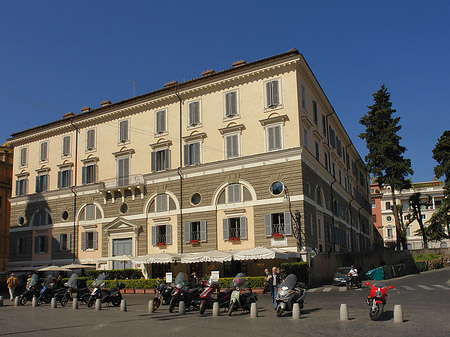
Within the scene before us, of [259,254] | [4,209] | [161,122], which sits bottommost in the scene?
[259,254]

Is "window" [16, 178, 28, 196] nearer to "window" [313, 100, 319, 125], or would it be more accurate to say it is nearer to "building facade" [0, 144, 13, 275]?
"building facade" [0, 144, 13, 275]

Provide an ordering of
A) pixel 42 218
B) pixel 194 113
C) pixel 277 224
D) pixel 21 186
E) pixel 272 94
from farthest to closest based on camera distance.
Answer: pixel 21 186, pixel 42 218, pixel 194 113, pixel 272 94, pixel 277 224

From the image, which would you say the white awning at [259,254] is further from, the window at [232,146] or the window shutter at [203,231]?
the window at [232,146]

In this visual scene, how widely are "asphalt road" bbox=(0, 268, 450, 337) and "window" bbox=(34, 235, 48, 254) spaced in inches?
871

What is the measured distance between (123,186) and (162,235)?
17.7 ft

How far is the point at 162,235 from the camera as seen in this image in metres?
35.0

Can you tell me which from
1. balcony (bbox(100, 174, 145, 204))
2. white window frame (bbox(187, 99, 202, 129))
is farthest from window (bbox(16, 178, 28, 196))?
white window frame (bbox(187, 99, 202, 129))

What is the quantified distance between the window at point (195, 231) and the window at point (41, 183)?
16.2 metres

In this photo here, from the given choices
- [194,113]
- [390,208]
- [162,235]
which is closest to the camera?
[162,235]

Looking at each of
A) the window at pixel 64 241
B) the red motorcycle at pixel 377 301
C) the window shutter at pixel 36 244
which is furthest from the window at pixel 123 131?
the red motorcycle at pixel 377 301

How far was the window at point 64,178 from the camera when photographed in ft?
135

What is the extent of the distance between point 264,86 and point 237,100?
2265 mm

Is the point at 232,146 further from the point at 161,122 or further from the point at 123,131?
the point at 123,131

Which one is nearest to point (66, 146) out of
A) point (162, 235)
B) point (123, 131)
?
point (123, 131)
